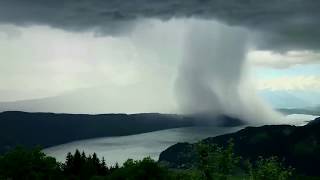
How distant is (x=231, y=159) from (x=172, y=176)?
225 feet

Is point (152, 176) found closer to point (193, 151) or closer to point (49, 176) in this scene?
point (49, 176)

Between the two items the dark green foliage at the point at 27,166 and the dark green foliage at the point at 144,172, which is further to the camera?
the dark green foliage at the point at 27,166

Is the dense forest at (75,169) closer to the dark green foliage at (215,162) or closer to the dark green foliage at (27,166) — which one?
the dark green foliage at (27,166)

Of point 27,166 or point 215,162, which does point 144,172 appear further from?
point 215,162

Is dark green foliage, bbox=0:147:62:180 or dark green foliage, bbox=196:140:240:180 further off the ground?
dark green foliage, bbox=196:140:240:180

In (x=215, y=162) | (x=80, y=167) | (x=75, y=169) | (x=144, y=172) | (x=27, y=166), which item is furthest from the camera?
(x=75, y=169)

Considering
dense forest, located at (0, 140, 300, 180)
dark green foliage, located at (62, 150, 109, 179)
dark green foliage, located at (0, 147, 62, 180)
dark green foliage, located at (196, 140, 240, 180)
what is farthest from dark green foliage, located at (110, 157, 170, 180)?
dark green foliage, located at (196, 140, 240, 180)

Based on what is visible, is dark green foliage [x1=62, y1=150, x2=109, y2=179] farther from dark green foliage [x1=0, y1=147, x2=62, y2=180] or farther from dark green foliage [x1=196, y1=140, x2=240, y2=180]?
dark green foliage [x1=196, y1=140, x2=240, y2=180]

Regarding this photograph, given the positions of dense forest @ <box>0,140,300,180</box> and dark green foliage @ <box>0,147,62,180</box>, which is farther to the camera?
dark green foliage @ <box>0,147,62,180</box>

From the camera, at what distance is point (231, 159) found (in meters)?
50.1

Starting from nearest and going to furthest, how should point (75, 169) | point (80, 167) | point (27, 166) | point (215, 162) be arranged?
1. point (215, 162)
2. point (27, 166)
3. point (80, 167)
4. point (75, 169)

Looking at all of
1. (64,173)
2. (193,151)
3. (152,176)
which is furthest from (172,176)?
(193,151)

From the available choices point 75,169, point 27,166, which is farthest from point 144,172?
point 75,169

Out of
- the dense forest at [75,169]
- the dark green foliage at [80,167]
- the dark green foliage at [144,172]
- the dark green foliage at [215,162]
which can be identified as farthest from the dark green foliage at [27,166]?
the dark green foliage at [215,162]
